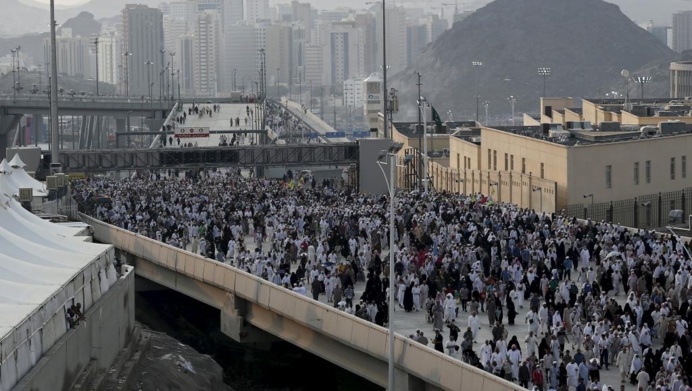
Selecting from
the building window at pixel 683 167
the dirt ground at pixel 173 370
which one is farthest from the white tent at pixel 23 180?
the building window at pixel 683 167

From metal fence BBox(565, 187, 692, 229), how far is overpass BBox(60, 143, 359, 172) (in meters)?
17.0

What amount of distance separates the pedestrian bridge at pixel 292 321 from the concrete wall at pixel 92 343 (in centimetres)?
262

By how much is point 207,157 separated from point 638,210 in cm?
2281

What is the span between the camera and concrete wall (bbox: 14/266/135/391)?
26.0m

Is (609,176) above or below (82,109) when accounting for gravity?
below

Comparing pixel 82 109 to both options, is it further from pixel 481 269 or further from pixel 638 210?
pixel 481 269

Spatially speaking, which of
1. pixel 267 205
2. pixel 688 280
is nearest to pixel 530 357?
pixel 688 280

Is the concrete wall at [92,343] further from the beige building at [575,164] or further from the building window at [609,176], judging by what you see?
the building window at [609,176]

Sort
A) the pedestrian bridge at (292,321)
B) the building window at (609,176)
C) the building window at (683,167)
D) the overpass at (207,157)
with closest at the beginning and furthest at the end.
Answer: the pedestrian bridge at (292,321) → the building window at (609,176) → the building window at (683,167) → the overpass at (207,157)

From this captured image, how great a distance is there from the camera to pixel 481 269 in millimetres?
36156

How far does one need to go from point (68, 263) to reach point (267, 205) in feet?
62.8

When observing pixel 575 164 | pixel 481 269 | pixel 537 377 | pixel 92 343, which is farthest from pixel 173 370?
pixel 575 164

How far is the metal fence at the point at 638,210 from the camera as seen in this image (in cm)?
5431

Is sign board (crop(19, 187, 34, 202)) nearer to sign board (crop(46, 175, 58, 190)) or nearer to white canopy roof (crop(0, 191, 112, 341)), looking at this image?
sign board (crop(46, 175, 58, 190))
